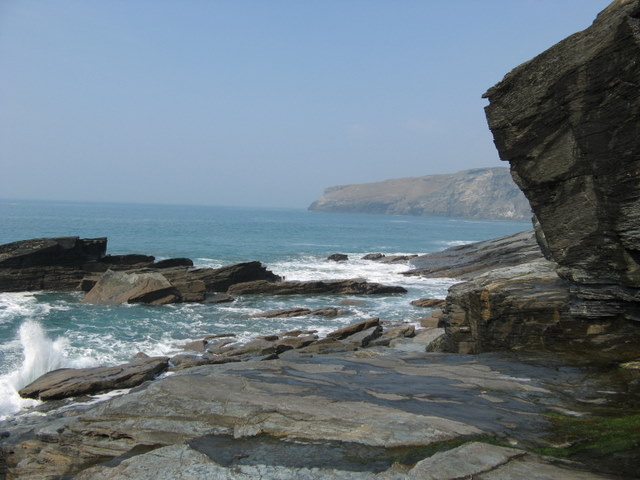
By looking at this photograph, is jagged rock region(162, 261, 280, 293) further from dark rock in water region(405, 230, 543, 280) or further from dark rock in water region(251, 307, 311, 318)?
dark rock in water region(405, 230, 543, 280)

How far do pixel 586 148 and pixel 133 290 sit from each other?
28373mm

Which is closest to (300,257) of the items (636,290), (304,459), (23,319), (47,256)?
(47,256)

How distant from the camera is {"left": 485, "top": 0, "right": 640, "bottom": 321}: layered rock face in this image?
35.3ft

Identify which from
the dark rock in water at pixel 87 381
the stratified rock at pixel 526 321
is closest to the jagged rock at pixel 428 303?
the stratified rock at pixel 526 321

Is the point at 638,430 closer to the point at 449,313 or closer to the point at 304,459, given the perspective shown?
the point at 304,459

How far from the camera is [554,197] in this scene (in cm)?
1290

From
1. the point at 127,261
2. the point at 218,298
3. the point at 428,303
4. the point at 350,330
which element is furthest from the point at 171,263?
the point at 350,330

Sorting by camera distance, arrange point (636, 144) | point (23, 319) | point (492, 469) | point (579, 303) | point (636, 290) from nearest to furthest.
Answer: point (492, 469) → point (636, 144) → point (636, 290) → point (579, 303) → point (23, 319)

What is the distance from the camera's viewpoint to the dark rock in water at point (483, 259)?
43.7m

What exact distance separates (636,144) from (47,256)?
3861 centimetres

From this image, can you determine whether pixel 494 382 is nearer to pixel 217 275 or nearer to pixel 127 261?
pixel 217 275

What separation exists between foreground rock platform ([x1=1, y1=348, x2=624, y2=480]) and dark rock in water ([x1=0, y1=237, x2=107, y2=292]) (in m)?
30.9

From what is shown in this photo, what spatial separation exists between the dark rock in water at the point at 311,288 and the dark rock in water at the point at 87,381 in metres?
19.6

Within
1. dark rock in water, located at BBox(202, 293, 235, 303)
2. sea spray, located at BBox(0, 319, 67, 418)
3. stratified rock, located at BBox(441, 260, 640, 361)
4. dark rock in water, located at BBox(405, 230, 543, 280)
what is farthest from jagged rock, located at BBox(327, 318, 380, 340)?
dark rock in water, located at BBox(405, 230, 543, 280)
